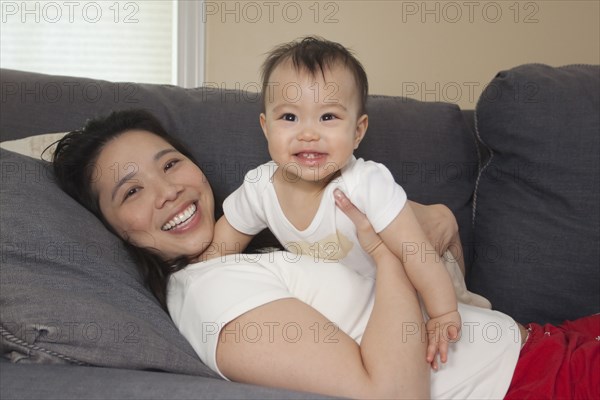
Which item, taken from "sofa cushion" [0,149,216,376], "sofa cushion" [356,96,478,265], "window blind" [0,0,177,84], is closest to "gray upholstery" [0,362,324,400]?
"sofa cushion" [0,149,216,376]

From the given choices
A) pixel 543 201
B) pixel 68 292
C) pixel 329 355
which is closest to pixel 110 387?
pixel 68 292

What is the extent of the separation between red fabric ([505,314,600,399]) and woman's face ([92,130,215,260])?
0.69 metres

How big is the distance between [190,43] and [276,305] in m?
2.10

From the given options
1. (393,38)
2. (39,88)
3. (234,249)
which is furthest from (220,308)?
(393,38)

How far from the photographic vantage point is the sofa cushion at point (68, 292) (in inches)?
38.4

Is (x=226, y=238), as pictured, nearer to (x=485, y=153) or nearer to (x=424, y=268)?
(x=424, y=268)

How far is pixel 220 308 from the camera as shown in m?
1.11

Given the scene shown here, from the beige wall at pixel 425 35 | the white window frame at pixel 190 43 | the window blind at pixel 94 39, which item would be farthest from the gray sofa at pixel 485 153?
the window blind at pixel 94 39

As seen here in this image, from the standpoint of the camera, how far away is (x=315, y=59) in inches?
48.6

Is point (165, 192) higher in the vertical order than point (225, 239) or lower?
higher

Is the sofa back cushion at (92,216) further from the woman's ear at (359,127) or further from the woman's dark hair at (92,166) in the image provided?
the woman's ear at (359,127)

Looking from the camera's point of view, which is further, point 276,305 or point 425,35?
point 425,35

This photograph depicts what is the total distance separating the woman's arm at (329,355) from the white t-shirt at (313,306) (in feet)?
0.07

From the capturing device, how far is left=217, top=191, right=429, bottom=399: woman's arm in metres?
1.04
